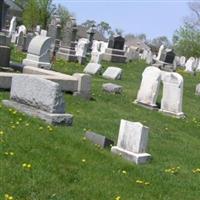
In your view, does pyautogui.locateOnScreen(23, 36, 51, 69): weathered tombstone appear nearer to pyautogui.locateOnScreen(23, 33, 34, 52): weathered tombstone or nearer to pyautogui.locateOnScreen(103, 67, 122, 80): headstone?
pyautogui.locateOnScreen(103, 67, 122, 80): headstone

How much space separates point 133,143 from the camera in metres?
9.23

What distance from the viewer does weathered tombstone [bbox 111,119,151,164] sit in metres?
9.13

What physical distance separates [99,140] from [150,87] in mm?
7057

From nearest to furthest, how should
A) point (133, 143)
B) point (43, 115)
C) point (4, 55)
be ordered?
1. point (133, 143)
2. point (43, 115)
3. point (4, 55)

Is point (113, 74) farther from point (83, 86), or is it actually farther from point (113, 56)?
point (113, 56)

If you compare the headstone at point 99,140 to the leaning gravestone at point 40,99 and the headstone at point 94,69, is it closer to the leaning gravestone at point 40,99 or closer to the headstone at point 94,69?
the leaning gravestone at point 40,99

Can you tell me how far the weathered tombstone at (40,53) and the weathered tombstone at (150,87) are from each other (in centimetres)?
578

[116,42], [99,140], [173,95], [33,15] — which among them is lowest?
[99,140]

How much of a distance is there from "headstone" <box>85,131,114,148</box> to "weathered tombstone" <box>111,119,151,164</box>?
17 centimetres

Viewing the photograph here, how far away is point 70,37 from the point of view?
1280 inches

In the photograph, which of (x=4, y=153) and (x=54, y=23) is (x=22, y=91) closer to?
(x=4, y=153)

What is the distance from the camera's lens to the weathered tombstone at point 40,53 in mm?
20875

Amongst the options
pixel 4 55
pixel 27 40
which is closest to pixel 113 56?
pixel 27 40

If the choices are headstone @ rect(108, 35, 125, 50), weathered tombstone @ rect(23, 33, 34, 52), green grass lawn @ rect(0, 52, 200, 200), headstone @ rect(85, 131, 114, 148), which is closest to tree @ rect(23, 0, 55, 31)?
headstone @ rect(108, 35, 125, 50)
